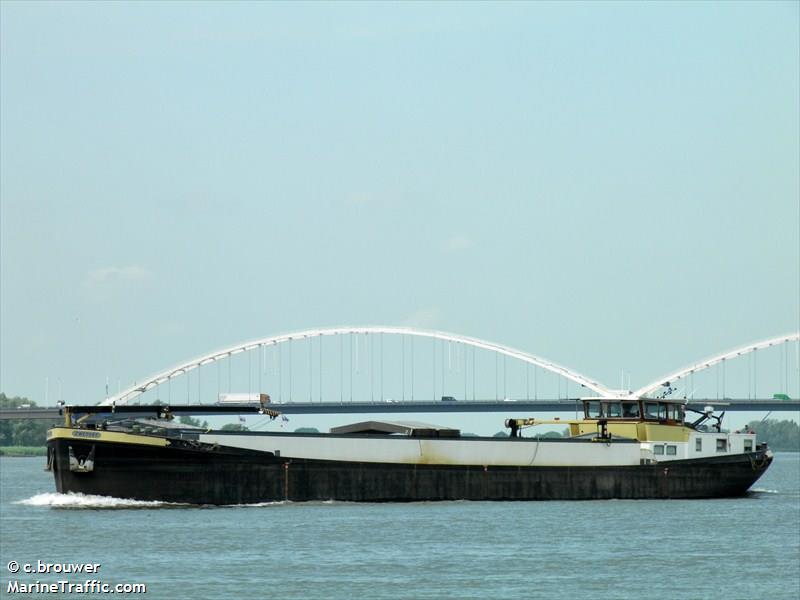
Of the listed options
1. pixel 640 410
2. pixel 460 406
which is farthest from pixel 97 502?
pixel 460 406

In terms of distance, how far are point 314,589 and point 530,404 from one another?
12142 centimetres

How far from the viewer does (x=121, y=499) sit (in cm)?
7394

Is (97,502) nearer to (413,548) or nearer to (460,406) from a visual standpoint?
(413,548)

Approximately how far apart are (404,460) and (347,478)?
135 inches

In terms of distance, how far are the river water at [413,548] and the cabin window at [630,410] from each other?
7634 mm

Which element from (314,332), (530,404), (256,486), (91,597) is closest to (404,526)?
(256,486)

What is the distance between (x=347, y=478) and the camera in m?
79.0

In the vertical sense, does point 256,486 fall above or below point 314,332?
below

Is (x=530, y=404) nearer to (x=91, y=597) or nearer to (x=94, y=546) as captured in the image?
→ (x=94, y=546)

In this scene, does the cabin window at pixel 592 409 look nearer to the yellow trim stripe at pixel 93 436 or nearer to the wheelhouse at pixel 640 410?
the wheelhouse at pixel 640 410

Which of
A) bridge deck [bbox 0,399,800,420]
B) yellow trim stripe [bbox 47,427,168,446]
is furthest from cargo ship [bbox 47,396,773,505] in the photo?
bridge deck [bbox 0,399,800,420]

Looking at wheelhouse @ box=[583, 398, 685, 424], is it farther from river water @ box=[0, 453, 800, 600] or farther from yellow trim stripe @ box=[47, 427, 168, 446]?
yellow trim stripe @ box=[47, 427, 168, 446]

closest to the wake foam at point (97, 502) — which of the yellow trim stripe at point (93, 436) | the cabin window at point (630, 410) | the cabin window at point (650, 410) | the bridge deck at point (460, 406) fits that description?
Answer: the yellow trim stripe at point (93, 436)

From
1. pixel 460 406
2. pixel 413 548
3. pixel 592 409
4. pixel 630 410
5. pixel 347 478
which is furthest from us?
pixel 460 406
